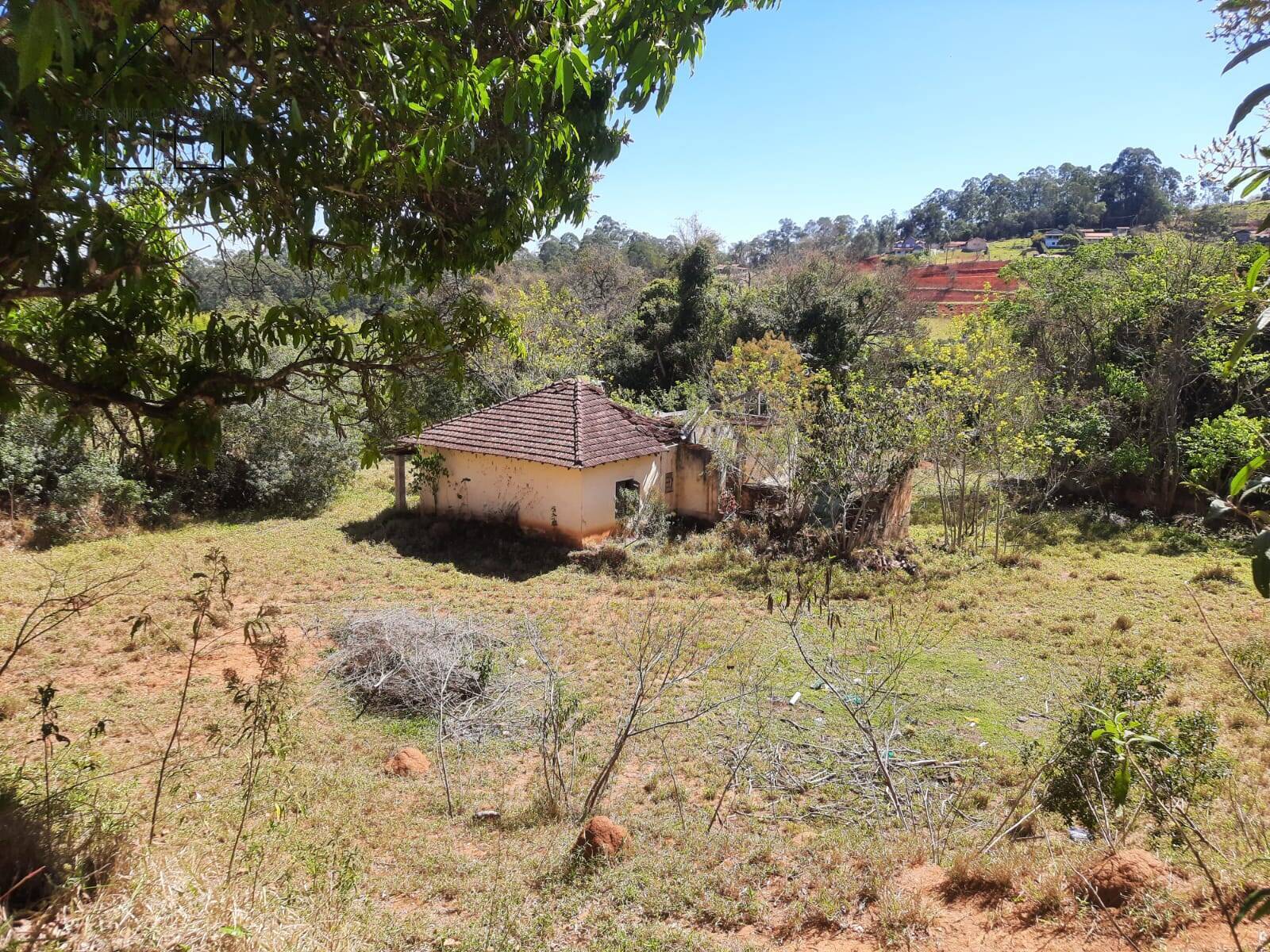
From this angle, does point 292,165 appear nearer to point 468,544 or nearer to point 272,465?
point 468,544

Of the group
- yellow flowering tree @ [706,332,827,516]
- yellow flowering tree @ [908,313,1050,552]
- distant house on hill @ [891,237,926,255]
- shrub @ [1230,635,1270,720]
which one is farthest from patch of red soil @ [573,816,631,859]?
distant house on hill @ [891,237,926,255]

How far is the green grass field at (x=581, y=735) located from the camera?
163 inches

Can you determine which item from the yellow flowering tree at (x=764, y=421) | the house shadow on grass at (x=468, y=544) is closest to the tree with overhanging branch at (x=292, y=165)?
the house shadow on grass at (x=468, y=544)

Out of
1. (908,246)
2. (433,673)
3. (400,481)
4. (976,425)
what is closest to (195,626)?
(433,673)

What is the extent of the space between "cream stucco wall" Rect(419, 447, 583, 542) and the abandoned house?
2cm

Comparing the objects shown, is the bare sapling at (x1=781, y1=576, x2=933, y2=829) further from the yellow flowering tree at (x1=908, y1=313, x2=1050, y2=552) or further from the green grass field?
the yellow flowering tree at (x1=908, y1=313, x2=1050, y2=552)

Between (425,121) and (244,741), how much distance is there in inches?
247

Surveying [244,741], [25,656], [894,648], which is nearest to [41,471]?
[25,656]

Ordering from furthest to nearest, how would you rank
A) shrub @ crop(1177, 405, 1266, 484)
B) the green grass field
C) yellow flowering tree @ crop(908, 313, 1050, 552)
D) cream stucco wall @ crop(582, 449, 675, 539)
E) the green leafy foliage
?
cream stucco wall @ crop(582, 449, 675, 539)
yellow flowering tree @ crop(908, 313, 1050, 552)
shrub @ crop(1177, 405, 1266, 484)
the green leafy foliage
the green grass field

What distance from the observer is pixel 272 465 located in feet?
57.7

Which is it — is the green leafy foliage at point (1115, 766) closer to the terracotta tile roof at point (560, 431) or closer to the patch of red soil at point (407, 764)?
the patch of red soil at point (407, 764)

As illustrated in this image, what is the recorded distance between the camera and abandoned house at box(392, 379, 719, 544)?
15.4 metres

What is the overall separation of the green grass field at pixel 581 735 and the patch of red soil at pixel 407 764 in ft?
0.57

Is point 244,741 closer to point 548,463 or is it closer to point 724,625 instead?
point 724,625
